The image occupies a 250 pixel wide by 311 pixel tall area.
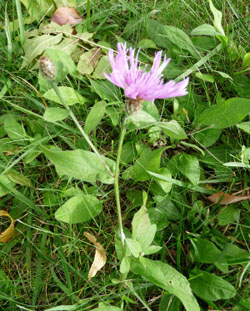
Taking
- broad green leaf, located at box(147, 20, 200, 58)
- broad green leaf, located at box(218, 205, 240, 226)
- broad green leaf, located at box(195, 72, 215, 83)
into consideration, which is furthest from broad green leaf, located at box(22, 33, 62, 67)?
broad green leaf, located at box(218, 205, 240, 226)

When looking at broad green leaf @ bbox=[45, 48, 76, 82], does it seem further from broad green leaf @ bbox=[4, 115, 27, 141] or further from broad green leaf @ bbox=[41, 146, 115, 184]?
broad green leaf @ bbox=[41, 146, 115, 184]

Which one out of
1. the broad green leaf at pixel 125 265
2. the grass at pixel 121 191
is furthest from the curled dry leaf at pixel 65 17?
the broad green leaf at pixel 125 265

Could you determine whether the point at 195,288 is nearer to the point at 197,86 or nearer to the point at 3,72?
the point at 197,86

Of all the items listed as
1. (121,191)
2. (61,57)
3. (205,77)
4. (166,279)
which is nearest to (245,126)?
(205,77)

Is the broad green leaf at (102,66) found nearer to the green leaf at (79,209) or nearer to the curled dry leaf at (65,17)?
the curled dry leaf at (65,17)

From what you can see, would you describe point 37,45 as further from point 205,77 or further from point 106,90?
point 205,77

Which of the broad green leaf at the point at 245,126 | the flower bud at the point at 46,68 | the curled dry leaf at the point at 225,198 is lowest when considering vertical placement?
the curled dry leaf at the point at 225,198
